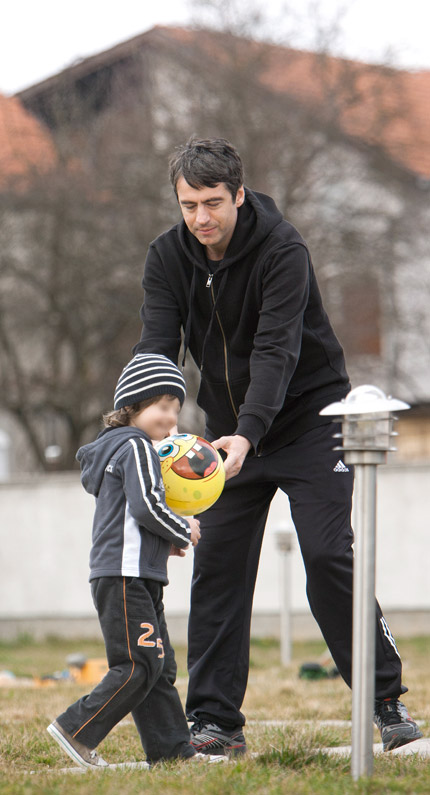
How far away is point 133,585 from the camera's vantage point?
3822mm

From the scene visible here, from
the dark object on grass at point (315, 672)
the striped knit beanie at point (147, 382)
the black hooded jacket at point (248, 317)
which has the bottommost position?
the dark object on grass at point (315, 672)

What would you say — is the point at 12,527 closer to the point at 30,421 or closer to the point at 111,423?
the point at 30,421

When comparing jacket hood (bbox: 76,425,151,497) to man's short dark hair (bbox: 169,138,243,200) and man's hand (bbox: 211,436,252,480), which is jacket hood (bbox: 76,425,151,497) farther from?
man's short dark hair (bbox: 169,138,243,200)

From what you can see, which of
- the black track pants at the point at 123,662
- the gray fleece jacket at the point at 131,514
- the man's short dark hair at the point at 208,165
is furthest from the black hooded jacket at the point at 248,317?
the black track pants at the point at 123,662

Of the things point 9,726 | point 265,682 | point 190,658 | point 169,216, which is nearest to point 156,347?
point 190,658

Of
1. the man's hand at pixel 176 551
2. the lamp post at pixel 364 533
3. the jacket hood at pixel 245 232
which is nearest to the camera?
the lamp post at pixel 364 533

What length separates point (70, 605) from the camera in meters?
14.2

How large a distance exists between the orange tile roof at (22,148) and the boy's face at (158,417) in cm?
1598

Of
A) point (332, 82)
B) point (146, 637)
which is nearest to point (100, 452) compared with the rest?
point (146, 637)

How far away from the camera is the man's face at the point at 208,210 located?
402cm

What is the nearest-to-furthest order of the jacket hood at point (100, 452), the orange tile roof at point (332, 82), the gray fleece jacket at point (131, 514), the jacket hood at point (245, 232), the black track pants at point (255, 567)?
the gray fleece jacket at point (131, 514)
the jacket hood at point (100, 452)
the black track pants at point (255, 567)
the jacket hood at point (245, 232)
the orange tile roof at point (332, 82)

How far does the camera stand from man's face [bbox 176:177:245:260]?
13.2ft

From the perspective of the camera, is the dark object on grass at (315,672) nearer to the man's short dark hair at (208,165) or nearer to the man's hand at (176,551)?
the man's hand at (176,551)

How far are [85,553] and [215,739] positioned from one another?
9985 mm
